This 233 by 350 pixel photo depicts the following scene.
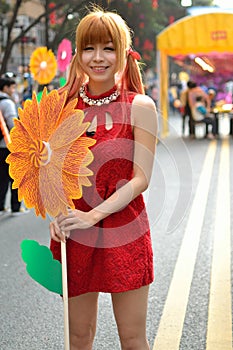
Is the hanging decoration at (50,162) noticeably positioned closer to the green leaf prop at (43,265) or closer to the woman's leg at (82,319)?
the green leaf prop at (43,265)

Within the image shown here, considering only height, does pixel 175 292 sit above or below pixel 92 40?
below

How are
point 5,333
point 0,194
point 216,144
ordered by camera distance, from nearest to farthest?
1. point 5,333
2. point 0,194
3. point 216,144

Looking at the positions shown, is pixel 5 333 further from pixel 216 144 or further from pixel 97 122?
pixel 216 144

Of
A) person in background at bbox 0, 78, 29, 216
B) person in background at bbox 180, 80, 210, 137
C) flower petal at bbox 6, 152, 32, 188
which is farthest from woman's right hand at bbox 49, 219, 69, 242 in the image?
person in background at bbox 180, 80, 210, 137

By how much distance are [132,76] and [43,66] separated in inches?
246

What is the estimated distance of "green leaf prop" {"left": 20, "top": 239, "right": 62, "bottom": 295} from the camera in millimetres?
2422

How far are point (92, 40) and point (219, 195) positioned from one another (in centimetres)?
670

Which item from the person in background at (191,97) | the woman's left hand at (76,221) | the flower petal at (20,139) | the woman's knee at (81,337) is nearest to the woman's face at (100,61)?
the flower petal at (20,139)

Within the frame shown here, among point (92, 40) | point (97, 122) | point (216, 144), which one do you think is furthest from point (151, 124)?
point (216, 144)

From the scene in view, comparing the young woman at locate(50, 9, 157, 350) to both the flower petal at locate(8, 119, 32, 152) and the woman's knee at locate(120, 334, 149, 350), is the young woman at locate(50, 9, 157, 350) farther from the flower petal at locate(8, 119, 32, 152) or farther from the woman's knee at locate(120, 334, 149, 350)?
the flower petal at locate(8, 119, 32, 152)

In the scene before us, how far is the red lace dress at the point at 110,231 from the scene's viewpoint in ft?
7.84

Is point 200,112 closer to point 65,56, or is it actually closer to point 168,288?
point 65,56

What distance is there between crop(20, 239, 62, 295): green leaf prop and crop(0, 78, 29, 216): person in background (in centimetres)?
522

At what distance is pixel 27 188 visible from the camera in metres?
2.41
